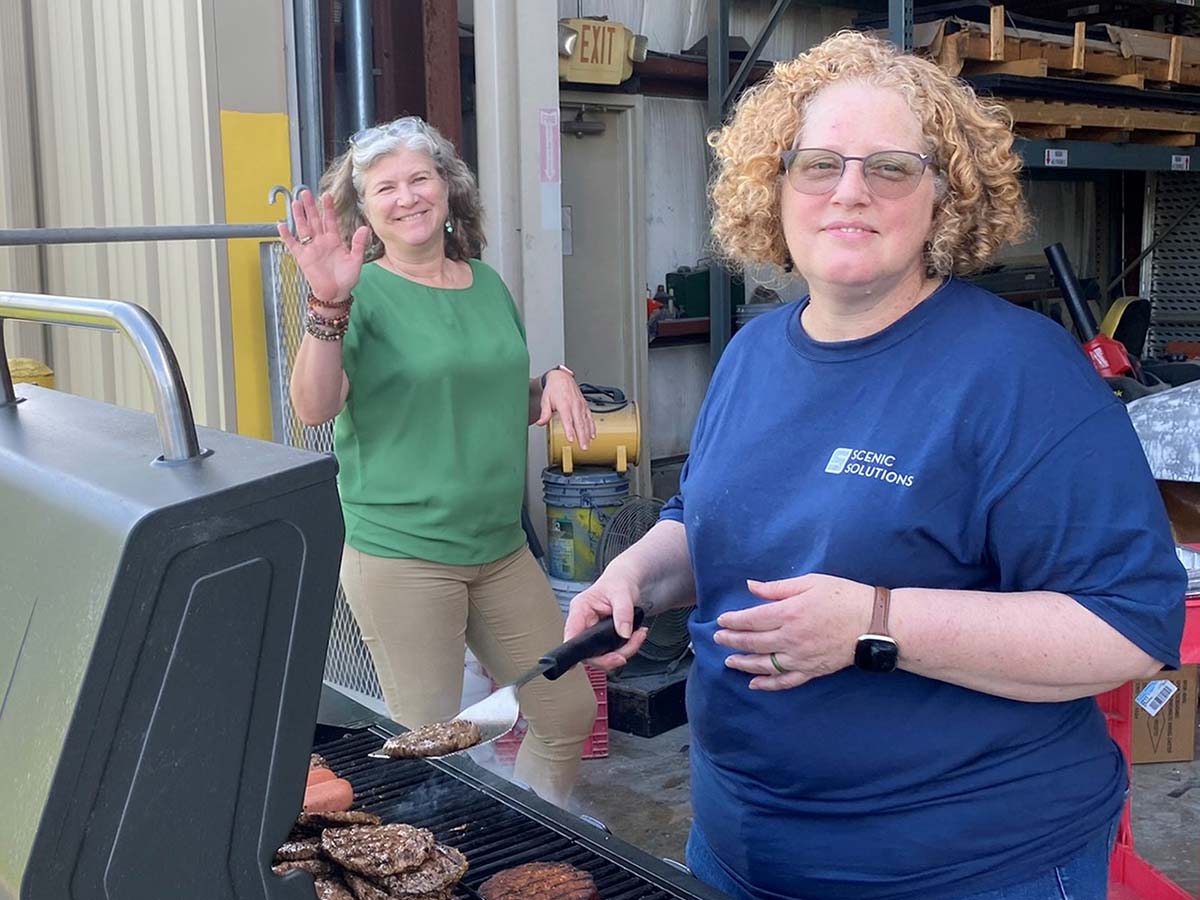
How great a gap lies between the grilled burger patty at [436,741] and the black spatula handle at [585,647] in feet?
0.62

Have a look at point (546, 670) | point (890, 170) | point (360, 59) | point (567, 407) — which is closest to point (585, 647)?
point (546, 670)

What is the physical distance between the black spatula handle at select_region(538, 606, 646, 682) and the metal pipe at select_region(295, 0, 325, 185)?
319 centimetres

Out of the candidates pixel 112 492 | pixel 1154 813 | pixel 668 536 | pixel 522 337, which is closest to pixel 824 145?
pixel 668 536

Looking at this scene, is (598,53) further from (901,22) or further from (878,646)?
(878,646)

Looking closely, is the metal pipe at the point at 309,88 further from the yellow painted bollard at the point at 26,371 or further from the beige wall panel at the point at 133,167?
the yellow painted bollard at the point at 26,371

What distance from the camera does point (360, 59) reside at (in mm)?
5055

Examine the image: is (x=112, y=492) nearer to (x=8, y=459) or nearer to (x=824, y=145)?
(x=8, y=459)

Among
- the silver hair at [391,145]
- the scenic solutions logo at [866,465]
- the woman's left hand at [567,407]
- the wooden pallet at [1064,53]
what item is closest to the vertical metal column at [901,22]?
the wooden pallet at [1064,53]

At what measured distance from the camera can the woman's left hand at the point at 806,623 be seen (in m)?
1.54

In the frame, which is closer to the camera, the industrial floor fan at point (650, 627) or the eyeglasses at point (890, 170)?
the eyeglasses at point (890, 170)

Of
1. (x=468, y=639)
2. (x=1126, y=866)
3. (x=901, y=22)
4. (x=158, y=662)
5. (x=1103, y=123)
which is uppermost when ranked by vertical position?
(x=901, y=22)

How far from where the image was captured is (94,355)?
5102 millimetres

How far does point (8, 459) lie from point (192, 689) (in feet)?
1.23

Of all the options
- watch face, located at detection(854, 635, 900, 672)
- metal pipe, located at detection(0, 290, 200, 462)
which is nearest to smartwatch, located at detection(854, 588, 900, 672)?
watch face, located at detection(854, 635, 900, 672)
